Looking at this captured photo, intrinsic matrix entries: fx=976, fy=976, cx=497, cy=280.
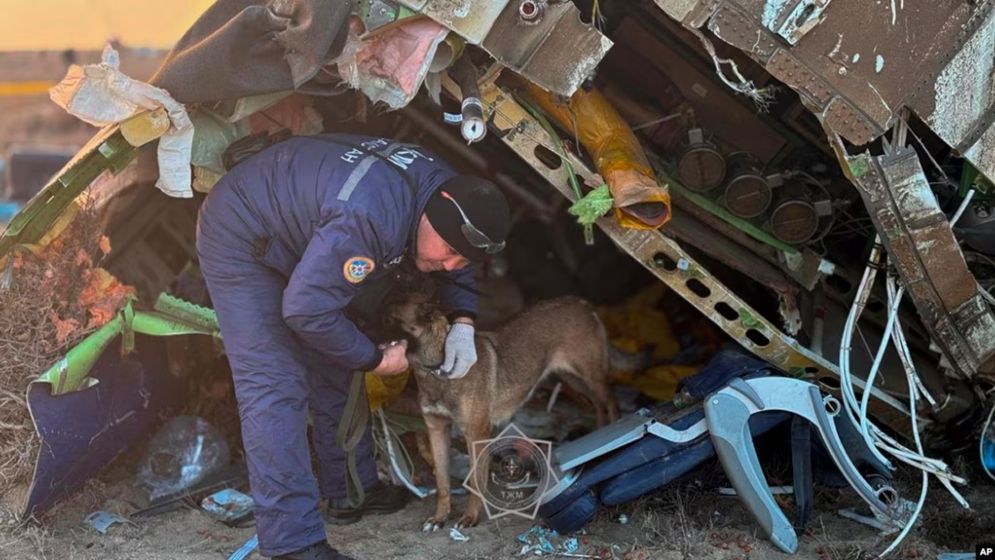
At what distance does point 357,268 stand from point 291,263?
18.4 inches

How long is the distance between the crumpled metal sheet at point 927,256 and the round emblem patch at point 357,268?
2.21m

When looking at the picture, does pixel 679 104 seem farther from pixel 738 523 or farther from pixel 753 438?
pixel 738 523

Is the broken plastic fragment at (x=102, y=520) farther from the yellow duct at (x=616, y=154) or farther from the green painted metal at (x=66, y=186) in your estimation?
the yellow duct at (x=616, y=154)

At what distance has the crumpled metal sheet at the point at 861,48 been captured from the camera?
4.18 metres

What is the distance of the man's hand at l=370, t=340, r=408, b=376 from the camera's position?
14.5 ft

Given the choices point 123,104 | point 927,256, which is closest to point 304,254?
point 123,104

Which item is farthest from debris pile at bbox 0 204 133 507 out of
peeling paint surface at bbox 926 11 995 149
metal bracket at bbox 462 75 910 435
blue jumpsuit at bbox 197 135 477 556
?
peeling paint surface at bbox 926 11 995 149

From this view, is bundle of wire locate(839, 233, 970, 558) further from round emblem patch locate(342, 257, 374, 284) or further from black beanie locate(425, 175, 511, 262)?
round emblem patch locate(342, 257, 374, 284)

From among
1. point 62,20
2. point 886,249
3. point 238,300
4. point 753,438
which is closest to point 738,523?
point 753,438

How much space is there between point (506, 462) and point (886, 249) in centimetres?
208

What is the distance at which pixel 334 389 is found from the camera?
4.87m

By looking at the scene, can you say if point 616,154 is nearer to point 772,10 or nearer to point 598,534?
point 772,10

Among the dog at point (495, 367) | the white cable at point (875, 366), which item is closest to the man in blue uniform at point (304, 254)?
the dog at point (495, 367)

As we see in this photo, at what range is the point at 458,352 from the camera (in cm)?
475
